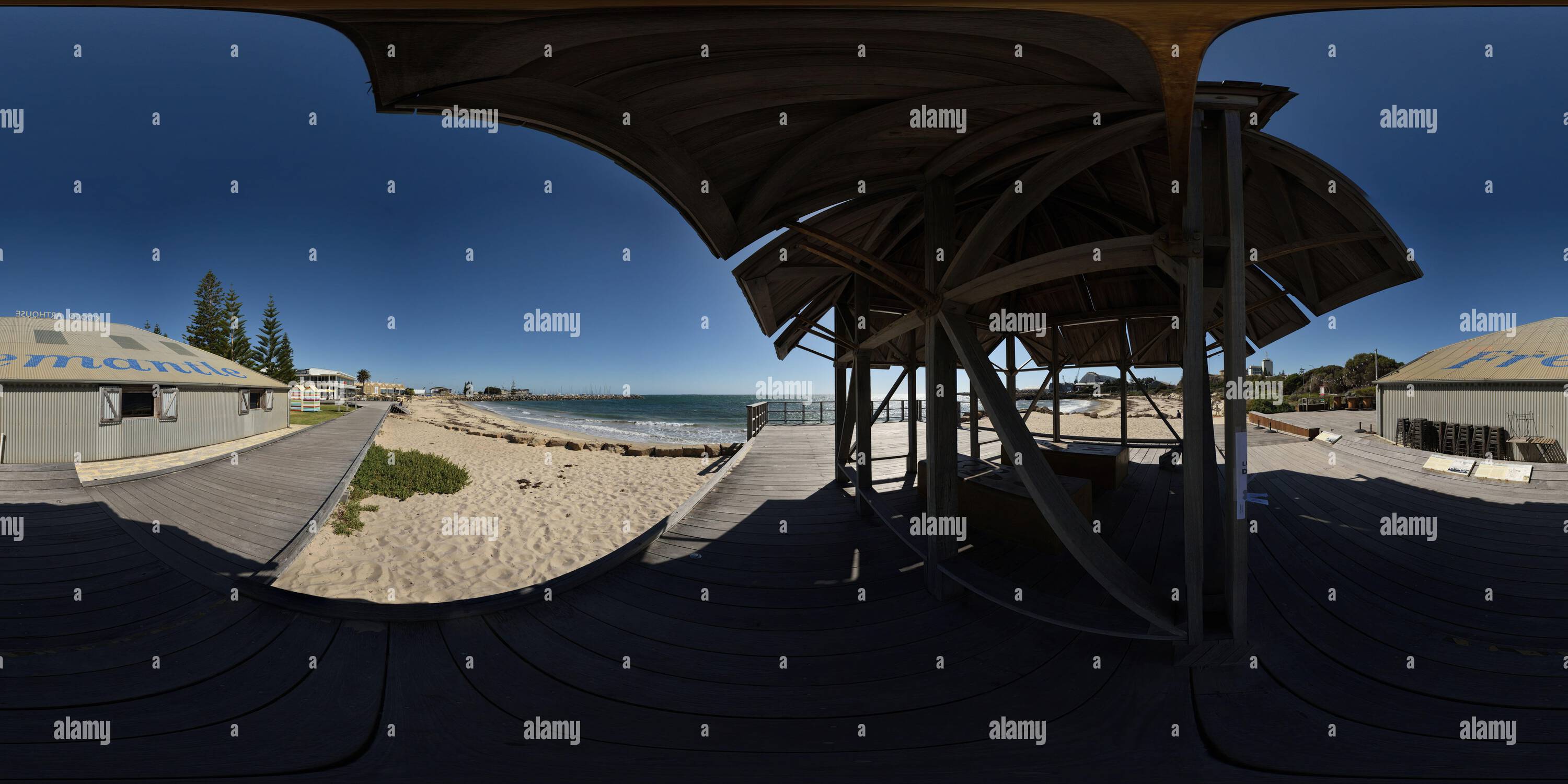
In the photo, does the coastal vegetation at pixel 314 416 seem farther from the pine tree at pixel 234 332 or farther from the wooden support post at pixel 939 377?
the wooden support post at pixel 939 377

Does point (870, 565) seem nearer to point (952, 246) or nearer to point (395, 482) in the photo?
point (952, 246)

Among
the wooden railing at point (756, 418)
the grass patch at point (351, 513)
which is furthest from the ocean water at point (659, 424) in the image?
the grass patch at point (351, 513)

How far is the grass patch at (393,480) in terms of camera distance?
729 centimetres

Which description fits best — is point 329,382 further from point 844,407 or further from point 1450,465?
point 1450,465

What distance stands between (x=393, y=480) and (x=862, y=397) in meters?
11.4

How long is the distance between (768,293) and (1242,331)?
3745 millimetres

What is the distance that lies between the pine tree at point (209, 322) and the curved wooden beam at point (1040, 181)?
22798 mm

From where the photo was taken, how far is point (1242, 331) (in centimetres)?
198

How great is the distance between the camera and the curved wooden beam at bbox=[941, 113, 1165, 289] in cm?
221

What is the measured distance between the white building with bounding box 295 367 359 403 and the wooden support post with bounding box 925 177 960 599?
132ft

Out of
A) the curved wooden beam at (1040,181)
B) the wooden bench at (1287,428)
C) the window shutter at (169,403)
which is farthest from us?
the window shutter at (169,403)

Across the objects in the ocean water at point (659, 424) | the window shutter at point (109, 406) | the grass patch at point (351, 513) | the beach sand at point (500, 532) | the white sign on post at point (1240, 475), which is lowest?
the beach sand at point (500, 532)

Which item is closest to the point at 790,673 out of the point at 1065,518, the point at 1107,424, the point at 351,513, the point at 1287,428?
the point at 1065,518

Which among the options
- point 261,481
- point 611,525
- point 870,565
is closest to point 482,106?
point 870,565
